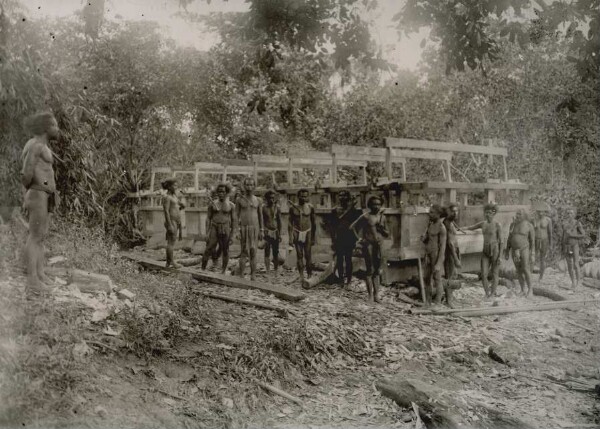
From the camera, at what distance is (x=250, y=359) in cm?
511

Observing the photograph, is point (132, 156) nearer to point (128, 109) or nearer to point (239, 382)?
point (128, 109)

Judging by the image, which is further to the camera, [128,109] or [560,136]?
[128,109]

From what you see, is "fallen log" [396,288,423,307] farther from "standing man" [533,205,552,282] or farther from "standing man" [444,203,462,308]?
"standing man" [533,205,552,282]

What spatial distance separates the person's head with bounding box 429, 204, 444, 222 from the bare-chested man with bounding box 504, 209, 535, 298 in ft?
5.34

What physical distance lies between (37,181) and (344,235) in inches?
200

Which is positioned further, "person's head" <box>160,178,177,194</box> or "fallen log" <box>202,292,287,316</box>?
"person's head" <box>160,178,177,194</box>

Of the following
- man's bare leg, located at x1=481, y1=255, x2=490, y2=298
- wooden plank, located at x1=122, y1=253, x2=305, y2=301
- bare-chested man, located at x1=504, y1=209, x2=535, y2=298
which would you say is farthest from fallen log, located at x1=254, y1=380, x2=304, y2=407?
bare-chested man, located at x1=504, y1=209, x2=535, y2=298

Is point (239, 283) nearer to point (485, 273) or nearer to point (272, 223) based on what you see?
point (272, 223)

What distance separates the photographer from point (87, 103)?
7680mm

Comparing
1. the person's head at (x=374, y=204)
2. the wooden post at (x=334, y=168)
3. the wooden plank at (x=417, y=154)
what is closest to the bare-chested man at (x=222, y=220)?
the wooden post at (x=334, y=168)

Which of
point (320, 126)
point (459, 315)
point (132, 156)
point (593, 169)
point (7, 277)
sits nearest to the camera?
point (7, 277)

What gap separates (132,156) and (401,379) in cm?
1149

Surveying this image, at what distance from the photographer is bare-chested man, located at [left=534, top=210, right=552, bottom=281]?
9422 millimetres

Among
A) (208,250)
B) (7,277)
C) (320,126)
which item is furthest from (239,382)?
(320,126)
